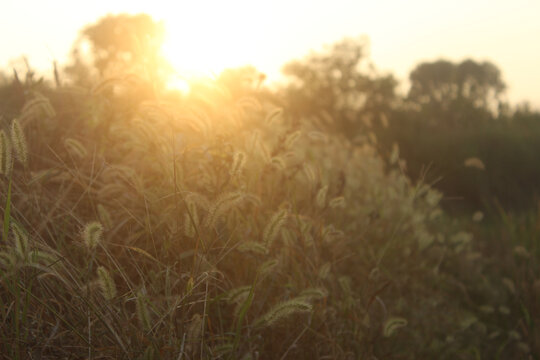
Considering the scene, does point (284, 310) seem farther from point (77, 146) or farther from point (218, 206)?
point (77, 146)

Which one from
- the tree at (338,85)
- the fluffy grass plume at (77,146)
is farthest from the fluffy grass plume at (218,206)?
the tree at (338,85)

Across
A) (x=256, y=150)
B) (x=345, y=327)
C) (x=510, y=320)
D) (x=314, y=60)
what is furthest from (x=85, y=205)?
(x=314, y=60)

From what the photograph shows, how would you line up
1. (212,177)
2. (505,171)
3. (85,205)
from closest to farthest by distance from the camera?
(212,177) → (85,205) → (505,171)

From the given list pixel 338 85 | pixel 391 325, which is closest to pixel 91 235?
pixel 391 325

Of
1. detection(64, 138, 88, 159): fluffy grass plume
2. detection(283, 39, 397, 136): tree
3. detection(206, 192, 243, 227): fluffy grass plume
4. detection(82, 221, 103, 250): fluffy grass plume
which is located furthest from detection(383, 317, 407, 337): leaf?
detection(283, 39, 397, 136): tree

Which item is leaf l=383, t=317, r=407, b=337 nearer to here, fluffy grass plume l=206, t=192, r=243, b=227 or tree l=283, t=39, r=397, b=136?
fluffy grass plume l=206, t=192, r=243, b=227

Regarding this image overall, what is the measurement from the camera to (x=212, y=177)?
196 cm

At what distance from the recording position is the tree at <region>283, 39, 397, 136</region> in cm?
1338

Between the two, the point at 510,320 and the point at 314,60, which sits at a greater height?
the point at 314,60

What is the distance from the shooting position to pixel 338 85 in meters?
15.1

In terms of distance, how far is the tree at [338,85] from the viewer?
13383 mm

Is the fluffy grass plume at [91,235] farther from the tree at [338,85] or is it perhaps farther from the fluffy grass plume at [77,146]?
the tree at [338,85]

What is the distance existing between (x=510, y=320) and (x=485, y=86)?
41.5m

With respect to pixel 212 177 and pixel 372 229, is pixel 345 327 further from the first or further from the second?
pixel 372 229
